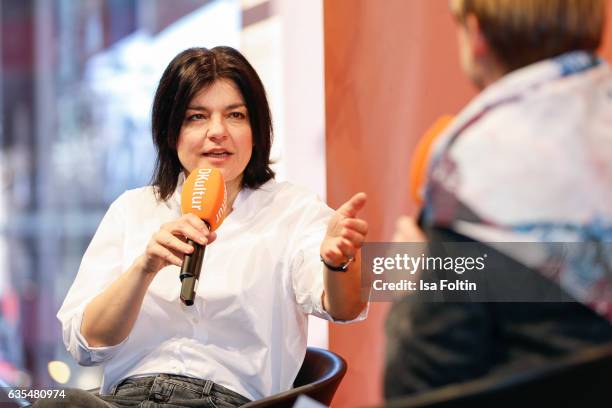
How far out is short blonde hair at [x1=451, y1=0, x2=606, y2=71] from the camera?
1196 millimetres

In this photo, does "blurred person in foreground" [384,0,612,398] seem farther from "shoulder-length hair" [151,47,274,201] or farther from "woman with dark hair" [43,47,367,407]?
"shoulder-length hair" [151,47,274,201]

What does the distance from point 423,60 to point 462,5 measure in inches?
21.8

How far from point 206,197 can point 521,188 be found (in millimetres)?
702

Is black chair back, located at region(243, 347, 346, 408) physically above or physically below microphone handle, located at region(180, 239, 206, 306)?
below

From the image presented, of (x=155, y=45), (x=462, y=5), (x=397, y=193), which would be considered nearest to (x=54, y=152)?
(x=155, y=45)

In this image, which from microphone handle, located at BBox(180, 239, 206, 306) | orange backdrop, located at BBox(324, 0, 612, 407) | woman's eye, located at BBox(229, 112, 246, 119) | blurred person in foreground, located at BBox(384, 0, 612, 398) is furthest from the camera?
woman's eye, located at BBox(229, 112, 246, 119)

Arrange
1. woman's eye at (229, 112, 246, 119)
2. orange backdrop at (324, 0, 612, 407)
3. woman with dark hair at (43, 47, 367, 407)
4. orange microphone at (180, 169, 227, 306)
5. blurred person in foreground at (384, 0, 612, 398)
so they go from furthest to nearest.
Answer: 1. woman's eye at (229, 112, 246, 119)
2. woman with dark hair at (43, 47, 367, 407)
3. orange backdrop at (324, 0, 612, 407)
4. orange microphone at (180, 169, 227, 306)
5. blurred person in foreground at (384, 0, 612, 398)

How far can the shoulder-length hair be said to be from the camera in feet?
6.48

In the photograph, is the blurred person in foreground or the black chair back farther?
the black chair back

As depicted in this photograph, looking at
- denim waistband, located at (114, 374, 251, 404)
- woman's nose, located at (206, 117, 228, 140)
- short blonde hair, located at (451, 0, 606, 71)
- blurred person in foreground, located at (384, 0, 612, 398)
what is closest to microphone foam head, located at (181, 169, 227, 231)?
woman's nose, located at (206, 117, 228, 140)

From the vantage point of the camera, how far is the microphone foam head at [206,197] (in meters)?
1.67

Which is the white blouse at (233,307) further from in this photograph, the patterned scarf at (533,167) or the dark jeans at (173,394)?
the patterned scarf at (533,167)

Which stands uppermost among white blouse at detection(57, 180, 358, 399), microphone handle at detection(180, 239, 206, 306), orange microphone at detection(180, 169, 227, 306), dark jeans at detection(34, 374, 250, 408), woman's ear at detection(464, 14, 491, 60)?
woman's ear at detection(464, 14, 491, 60)

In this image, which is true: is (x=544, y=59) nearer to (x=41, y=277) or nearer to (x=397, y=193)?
(x=397, y=193)
